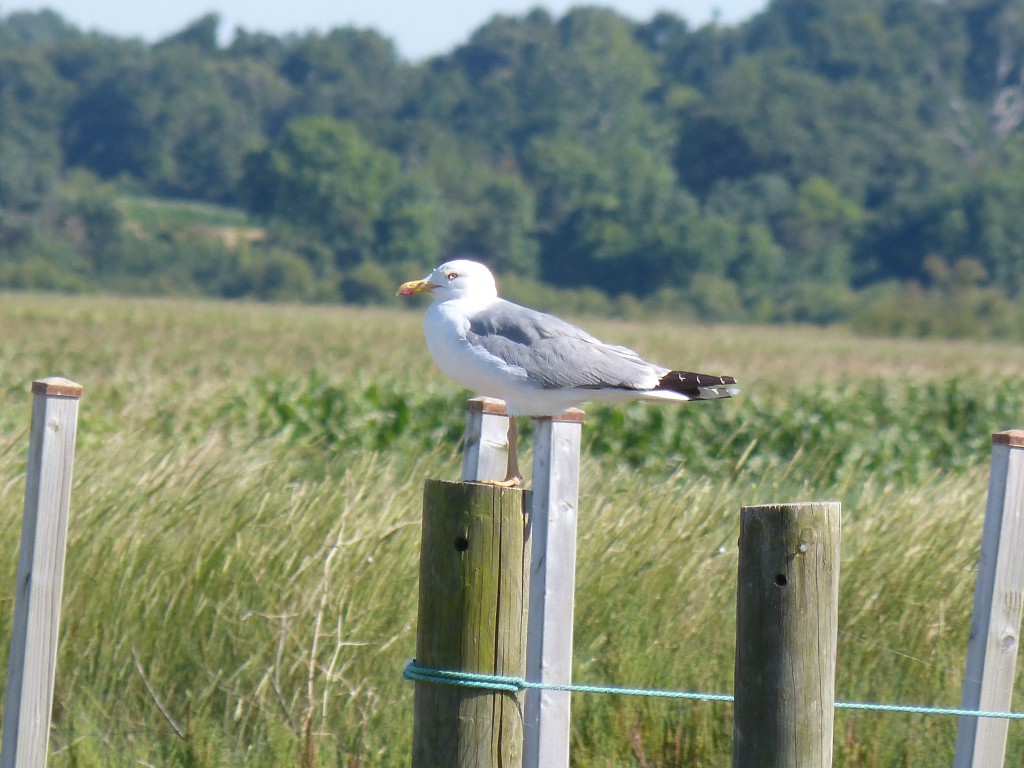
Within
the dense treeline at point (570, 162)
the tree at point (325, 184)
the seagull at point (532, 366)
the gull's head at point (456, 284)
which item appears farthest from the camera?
the tree at point (325, 184)

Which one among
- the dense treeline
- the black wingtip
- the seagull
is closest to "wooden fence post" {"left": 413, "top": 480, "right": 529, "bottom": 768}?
the seagull

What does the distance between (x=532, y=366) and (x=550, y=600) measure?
898 mm

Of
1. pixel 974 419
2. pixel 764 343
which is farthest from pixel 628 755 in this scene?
pixel 764 343

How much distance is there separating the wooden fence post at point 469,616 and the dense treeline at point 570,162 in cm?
5499

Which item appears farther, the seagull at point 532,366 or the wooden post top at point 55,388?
the seagull at point 532,366

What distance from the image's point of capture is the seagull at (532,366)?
13.5 ft

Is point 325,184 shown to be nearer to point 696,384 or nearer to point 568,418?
point 696,384

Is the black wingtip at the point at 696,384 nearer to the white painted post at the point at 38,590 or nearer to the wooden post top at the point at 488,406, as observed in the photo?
the wooden post top at the point at 488,406

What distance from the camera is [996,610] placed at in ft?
11.9

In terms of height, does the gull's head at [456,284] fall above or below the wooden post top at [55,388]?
above

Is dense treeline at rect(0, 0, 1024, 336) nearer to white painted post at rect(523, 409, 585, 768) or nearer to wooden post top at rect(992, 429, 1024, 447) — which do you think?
wooden post top at rect(992, 429, 1024, 447)

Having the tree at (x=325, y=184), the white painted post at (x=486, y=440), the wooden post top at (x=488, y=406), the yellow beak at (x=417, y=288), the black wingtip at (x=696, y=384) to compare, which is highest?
the tree at (x=325, y=184)

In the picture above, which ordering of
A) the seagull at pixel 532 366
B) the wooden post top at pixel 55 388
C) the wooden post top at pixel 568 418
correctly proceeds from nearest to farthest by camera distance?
the wooden post top at pixel 568 418 < the wooden post top at pixel 55 388 < the seagull at pixel 532 366

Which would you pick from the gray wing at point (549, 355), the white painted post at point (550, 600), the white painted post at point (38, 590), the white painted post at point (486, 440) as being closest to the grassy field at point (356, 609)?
the white painted post at point (486, 440)
